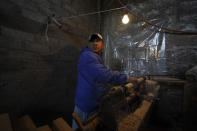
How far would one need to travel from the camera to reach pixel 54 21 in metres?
1.90

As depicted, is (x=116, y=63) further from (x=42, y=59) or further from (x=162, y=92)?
(x=42, y=59)

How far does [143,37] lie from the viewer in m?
2.48

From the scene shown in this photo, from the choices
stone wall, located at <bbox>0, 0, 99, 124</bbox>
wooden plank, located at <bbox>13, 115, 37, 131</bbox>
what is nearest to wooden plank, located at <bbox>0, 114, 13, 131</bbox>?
wooden plank, located at <bbox>13, 115, 37, 131</bbox>

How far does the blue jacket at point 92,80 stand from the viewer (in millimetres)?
1262

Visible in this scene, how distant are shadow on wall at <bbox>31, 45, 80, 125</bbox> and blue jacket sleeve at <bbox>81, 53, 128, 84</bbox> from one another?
3.75ft

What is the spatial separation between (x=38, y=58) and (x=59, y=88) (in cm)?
81

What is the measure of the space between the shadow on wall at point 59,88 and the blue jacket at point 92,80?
3.04ft

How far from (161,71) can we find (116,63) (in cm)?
116

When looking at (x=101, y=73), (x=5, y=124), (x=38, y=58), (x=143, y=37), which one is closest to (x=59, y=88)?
(x=38, y=58)

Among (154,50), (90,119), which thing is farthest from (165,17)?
(90,119)

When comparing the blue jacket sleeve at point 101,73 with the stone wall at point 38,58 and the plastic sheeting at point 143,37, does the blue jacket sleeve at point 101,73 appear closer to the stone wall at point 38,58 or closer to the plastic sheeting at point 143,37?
the stone wall at point 38,58

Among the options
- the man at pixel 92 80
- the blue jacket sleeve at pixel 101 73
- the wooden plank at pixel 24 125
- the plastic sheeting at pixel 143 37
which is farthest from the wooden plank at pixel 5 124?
the plastic sheeting at pixel 143 37

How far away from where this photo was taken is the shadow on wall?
1.96 meters

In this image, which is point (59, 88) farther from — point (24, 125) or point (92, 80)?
point (92, 80)
